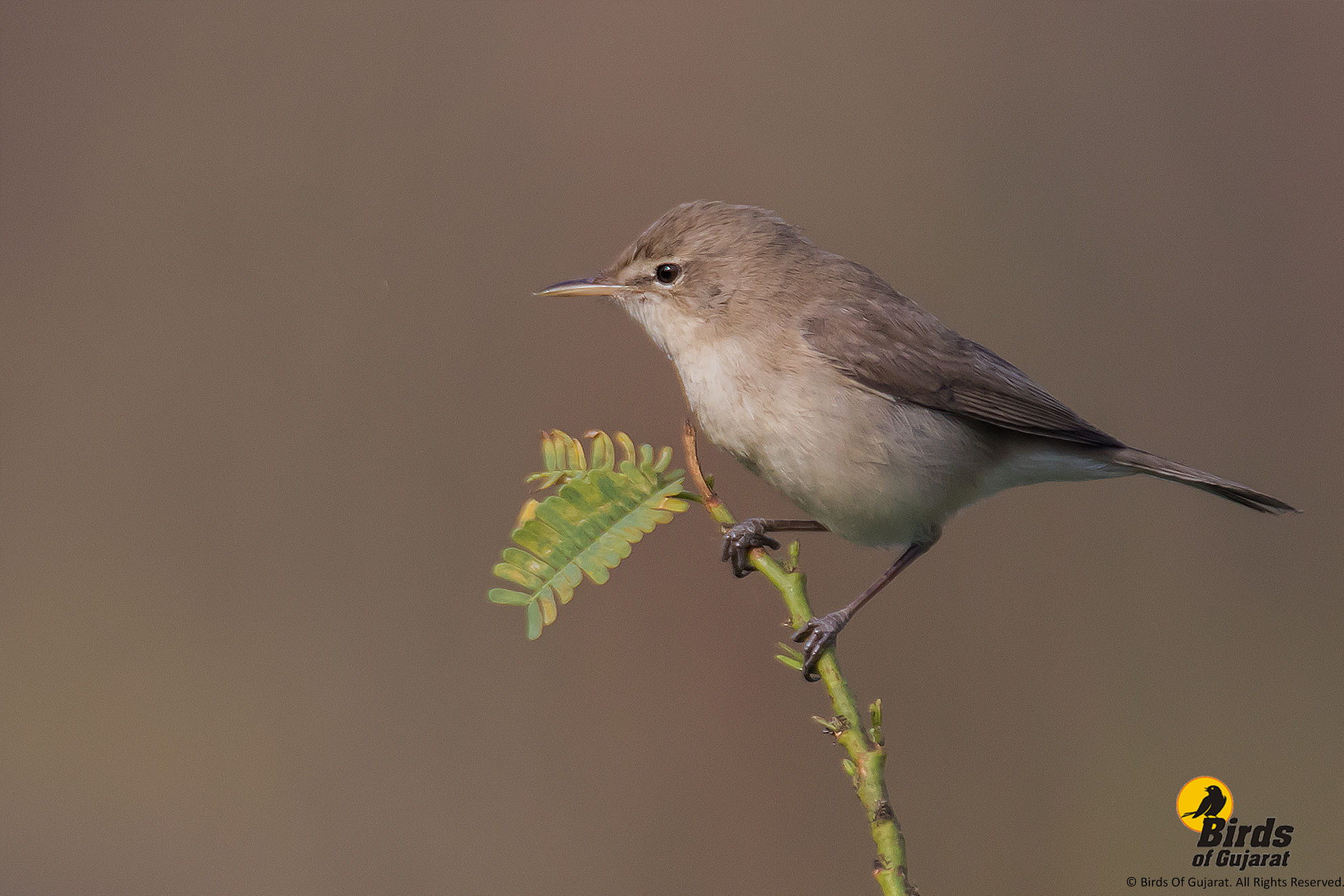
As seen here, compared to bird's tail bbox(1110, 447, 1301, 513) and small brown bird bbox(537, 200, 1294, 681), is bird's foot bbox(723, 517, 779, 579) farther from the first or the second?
bird's tail bbox(1110, 447, 1301, 513)

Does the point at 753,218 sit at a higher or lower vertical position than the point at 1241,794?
higher

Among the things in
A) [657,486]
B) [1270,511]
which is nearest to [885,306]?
[1270,511]

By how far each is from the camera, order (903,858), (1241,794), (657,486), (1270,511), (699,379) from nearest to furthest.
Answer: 1. (903,858)
2. (657,486)
3. (1270,511)
4. (699,379)
5. (1241,794)

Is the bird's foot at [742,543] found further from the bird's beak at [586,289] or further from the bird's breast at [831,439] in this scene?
the bird's beak at [586,289]

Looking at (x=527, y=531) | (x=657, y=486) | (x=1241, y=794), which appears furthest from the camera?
(x=1241, y=794)

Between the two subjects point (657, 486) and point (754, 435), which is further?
point (754, 435)

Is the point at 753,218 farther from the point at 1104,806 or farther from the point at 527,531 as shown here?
the point at 1104,806

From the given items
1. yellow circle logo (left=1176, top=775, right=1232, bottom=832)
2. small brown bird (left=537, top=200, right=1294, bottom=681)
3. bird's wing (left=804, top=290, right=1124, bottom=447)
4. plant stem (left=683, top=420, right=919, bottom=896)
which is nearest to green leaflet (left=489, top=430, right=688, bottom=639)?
plant stem (left=683, top=420, right=919, bottom=896)
